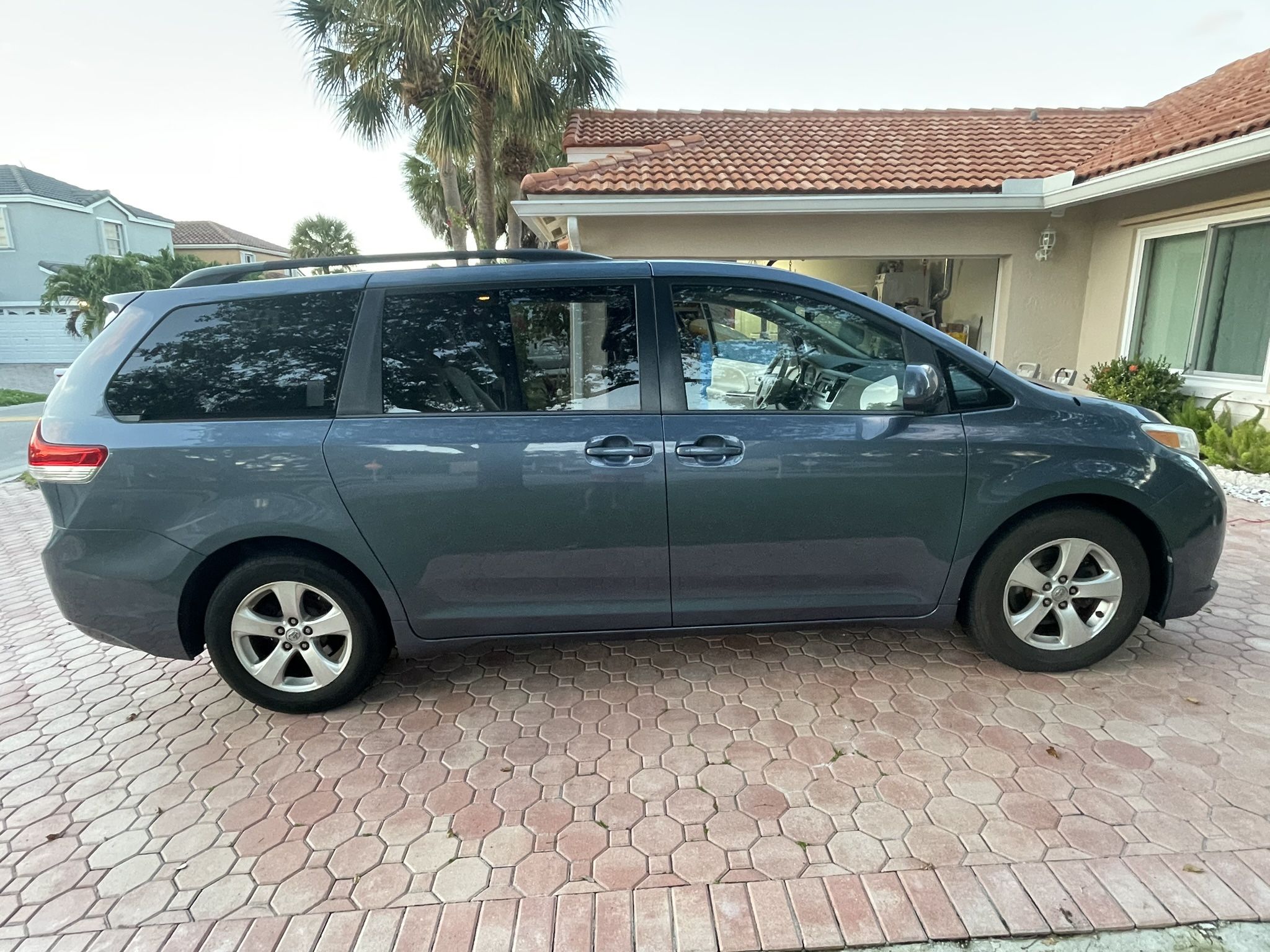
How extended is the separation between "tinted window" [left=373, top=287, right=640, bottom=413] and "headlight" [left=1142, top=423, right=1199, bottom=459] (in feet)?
7.00

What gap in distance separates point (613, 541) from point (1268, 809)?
2302mm

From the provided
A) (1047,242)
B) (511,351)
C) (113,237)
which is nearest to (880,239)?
(1047,242)

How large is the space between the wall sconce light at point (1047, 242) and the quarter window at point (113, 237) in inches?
1411

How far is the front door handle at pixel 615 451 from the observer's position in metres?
2.64

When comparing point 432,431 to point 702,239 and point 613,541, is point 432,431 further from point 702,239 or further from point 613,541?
point 702,239

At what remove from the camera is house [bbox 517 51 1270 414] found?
6.87 metres

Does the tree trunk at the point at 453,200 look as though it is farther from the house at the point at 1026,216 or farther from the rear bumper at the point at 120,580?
the rear bumper at the point at 120,580

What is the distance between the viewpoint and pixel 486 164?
474 inches

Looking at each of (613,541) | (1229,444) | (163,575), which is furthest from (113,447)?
(1229,444)

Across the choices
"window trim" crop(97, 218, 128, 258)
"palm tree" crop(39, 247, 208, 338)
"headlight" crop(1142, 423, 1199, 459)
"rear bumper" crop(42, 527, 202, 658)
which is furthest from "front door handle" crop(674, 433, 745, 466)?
"window trim" crop(97, 218, 128, 258)

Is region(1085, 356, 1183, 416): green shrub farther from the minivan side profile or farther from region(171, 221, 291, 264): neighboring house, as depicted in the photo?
region(171, 221, 291, 264): neighboring house

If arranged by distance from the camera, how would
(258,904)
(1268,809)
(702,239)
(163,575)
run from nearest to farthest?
(258,904) → (1268,809) → (163,575) → (702,239)

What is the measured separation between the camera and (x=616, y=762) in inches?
101

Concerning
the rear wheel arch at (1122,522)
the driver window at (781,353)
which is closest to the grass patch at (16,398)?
the driver window at (781,353)
